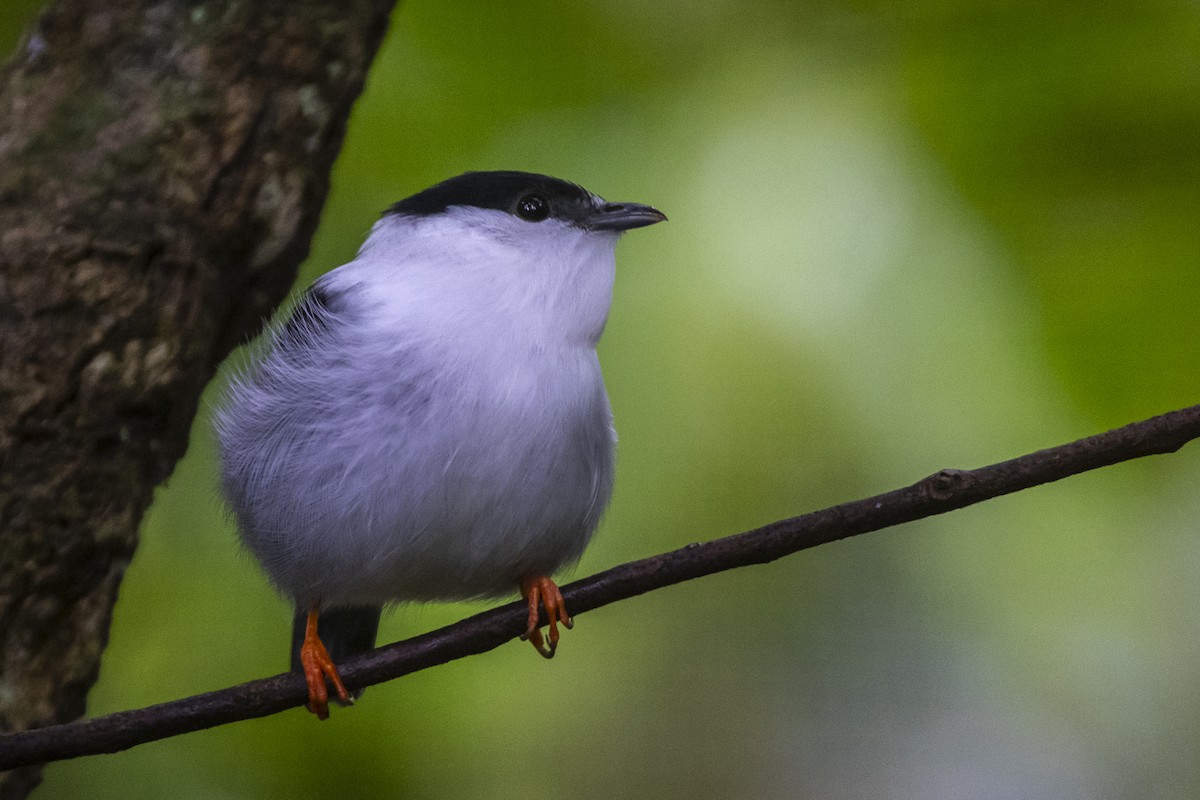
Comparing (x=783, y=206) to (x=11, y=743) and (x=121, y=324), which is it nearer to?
(x=121, y=324)

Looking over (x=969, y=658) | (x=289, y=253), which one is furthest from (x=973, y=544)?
(x=289, y=253)

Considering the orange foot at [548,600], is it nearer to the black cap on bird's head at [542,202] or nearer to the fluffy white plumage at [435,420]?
the fluffy white plumage at [435,420]

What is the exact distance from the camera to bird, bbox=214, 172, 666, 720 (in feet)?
5.43

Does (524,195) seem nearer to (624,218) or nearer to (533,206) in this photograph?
(533,206)

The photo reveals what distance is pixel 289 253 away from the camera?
2188mm

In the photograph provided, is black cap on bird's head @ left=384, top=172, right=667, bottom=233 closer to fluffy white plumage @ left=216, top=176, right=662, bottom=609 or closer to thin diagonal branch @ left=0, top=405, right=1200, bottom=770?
fluffy white plumage @ left=216, top=176, right=662, bottom=609

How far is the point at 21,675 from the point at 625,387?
4.54 feet

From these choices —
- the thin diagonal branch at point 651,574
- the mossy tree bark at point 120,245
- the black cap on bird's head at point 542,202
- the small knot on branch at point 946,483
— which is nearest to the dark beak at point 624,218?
the black cap on bird's head at point 542,202

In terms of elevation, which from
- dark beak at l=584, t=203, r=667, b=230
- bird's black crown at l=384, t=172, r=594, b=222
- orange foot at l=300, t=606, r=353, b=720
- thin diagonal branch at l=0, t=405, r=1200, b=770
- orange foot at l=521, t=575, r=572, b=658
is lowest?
orange foot at l=300, t=606, r=353, b=720

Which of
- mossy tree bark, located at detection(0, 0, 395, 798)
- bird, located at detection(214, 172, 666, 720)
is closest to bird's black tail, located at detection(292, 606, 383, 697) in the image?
bird, located at detection(214, 172, 666, 720)

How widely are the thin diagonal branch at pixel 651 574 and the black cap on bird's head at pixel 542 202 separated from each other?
766mm

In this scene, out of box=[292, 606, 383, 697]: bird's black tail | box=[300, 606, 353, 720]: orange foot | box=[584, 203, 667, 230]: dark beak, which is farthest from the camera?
box=[292, 606, 383, 697]: bird's black tail

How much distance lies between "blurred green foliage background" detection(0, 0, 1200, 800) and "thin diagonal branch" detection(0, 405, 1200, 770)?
1014mm

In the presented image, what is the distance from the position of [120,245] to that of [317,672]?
2.60ft
